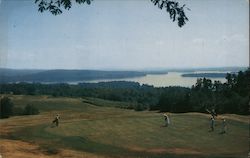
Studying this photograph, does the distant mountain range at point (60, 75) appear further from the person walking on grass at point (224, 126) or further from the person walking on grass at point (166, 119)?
the person walking on grass at point (224, 126)

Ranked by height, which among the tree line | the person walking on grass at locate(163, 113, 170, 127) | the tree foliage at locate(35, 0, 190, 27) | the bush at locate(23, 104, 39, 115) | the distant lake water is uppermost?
the tree foliage at locate(35, 0, 190, 27)

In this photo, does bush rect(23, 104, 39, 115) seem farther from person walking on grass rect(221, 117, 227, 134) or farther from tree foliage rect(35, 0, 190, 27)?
person walking on grass rect(221, 117, 227, 134)

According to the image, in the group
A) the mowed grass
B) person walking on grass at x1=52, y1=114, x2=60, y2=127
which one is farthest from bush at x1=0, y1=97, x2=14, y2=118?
person walking on grass at x1=52, y1=114, x2=60, y2=127

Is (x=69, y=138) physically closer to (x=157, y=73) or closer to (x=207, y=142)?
(x=157, y=73)

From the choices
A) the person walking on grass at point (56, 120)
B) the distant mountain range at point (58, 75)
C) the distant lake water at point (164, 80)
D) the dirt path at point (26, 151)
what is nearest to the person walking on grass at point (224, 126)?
the distant lake water at point (164, 80)

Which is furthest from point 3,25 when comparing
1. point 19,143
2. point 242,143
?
point 242,143

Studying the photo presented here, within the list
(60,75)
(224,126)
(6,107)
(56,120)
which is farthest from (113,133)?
(224,126)

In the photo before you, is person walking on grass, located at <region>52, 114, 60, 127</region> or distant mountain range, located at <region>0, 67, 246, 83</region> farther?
person walking on grass, located at <region>52, 114, 60, 127</region>
